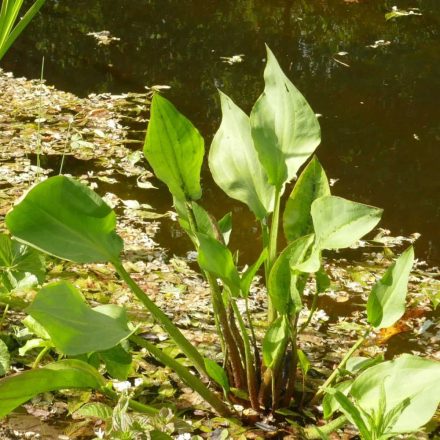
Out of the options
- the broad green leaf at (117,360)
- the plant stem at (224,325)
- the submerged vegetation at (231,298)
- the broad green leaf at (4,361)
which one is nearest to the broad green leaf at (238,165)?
the submerged vegetation at (231,298)

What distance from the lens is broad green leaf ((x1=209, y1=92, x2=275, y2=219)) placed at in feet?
4.23

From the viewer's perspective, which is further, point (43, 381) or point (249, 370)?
point (249, 370)

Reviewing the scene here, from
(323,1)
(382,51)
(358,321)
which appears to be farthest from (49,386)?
(323,1)

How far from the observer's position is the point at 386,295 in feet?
3.90

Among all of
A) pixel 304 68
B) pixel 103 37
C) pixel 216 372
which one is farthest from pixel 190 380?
pixel 103 37

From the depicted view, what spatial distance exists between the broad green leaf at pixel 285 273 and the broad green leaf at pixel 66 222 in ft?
0.82

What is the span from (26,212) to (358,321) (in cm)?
90

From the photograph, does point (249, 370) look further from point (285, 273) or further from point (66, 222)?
point (66, 222)

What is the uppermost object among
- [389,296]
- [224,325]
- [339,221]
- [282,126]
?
[282,126]

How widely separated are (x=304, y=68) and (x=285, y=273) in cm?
221

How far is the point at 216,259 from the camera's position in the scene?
1108mm

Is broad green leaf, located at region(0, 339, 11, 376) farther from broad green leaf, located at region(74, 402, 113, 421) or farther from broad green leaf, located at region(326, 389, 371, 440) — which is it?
broad green leaf, located at region(326, 389, 371, 440)

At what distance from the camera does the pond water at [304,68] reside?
7.52ft

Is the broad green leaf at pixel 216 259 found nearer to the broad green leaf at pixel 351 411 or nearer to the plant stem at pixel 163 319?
the plant stem at pixel 163 319
